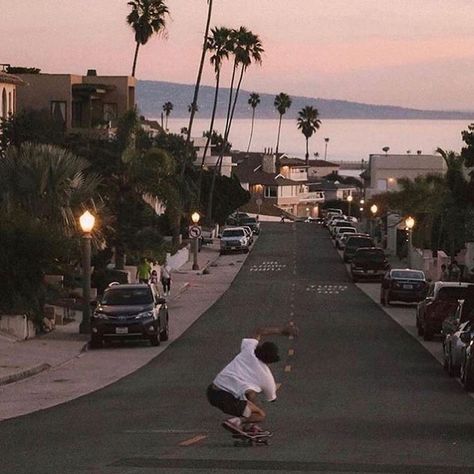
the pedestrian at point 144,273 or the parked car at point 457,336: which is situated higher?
the parked car at point 457,336

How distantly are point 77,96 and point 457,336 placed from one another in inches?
2277

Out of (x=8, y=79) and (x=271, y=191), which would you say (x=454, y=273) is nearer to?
(x=8, y=79)

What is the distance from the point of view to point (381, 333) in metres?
41.8

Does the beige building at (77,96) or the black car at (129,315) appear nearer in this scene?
the black car at (129,315)

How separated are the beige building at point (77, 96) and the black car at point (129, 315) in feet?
131

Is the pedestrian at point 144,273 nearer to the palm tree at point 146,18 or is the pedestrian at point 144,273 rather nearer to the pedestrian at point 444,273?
the pedestrian at point 444,273

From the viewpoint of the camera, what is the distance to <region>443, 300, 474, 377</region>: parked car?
26.2m

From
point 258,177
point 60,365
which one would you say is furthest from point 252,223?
point 60,365

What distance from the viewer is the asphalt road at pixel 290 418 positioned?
50.6ft

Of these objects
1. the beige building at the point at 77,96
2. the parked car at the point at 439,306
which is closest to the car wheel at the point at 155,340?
the parked car at the point at 439,306

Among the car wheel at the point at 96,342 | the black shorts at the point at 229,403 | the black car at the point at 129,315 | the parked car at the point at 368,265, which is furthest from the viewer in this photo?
the parked car at the point at 368,265

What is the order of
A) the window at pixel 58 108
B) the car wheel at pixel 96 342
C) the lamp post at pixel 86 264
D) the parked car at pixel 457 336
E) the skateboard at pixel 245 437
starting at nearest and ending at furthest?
the skateboard at pixel 245 437 → the parked car at pixel 457 336 → the car wheel at pixel 96 342 → the lamp post at pixel 86 264 → the window at pixel 58 108

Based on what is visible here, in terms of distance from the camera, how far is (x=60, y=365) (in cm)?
3152

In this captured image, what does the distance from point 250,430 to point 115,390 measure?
9.84 metres
